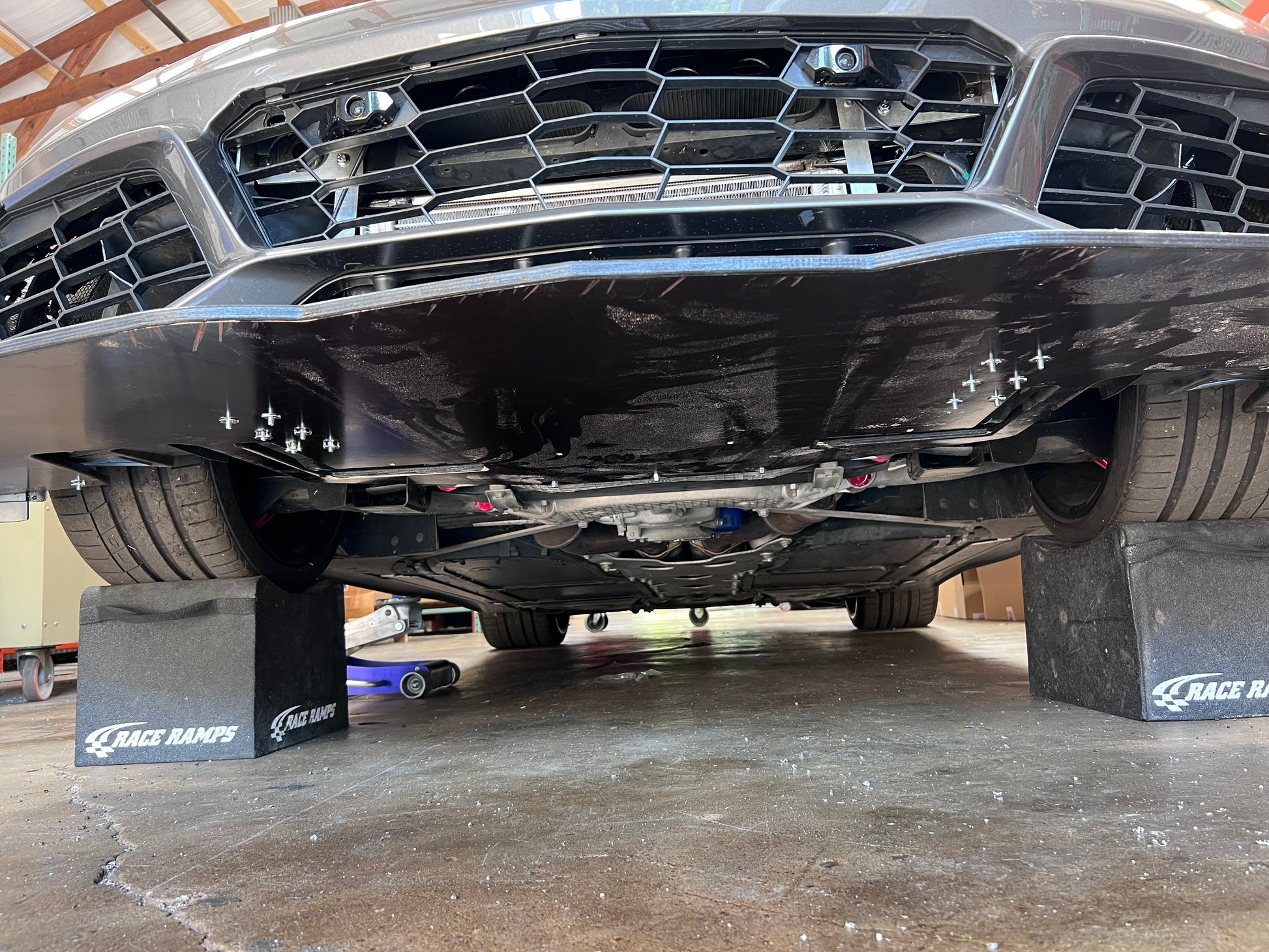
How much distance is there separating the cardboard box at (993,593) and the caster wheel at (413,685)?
16.3 ft

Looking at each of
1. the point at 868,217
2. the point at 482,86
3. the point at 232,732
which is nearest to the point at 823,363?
the point at 868,217

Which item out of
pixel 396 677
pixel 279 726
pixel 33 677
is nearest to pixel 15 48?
pixel 33 677

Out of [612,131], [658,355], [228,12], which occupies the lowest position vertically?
[658,355]

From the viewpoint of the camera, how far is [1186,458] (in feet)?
6.43

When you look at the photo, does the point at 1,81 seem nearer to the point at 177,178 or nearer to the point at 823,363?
the point at 177,178

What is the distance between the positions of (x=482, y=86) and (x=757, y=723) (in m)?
1.69

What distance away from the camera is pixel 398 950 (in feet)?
2.88

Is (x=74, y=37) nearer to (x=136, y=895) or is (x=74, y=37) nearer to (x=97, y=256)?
(x=97, y=256)

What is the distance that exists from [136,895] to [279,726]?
3.92ft

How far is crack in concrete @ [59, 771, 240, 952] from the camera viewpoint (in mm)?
935

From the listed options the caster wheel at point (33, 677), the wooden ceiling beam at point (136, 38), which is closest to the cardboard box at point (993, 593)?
the caster wheel at point (33, 677)

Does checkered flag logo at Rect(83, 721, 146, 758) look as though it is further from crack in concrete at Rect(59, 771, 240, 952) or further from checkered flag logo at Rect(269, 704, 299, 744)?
crack in concrete at Rect(59, 771, 240, 952)

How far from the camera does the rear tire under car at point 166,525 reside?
2.18 m

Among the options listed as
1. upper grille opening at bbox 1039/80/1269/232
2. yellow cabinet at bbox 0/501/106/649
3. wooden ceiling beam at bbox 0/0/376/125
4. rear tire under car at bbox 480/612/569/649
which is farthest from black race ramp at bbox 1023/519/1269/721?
wooden ceiling beam at bbox 0/0/376/125
